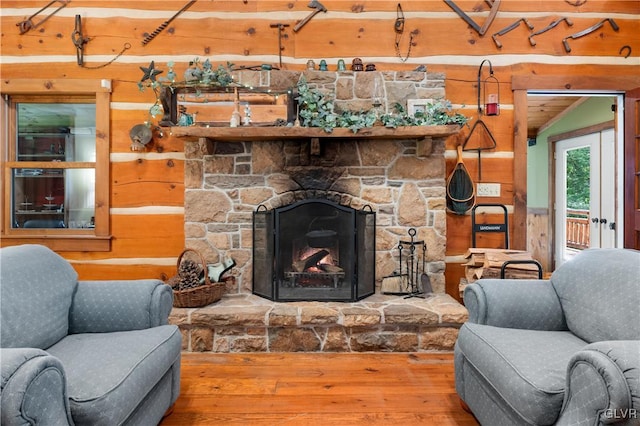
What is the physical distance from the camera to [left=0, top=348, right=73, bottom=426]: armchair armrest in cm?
106

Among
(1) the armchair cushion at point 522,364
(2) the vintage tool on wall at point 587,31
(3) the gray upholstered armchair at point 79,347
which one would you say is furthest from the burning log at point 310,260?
(2) the vintage tool on wall at point 587,31

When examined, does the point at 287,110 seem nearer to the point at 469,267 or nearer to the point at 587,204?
the point at 469,267

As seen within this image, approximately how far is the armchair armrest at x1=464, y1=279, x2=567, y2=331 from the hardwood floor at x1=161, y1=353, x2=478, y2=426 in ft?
1.80

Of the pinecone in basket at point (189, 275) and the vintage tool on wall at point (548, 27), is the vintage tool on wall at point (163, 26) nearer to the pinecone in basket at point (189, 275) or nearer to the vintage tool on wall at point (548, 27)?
the pinecone in basket at point (189, 275)

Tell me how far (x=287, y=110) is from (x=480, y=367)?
2296mm

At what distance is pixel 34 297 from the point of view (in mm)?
1703

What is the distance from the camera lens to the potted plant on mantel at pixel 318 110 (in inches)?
117

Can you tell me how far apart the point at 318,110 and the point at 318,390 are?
2.02m

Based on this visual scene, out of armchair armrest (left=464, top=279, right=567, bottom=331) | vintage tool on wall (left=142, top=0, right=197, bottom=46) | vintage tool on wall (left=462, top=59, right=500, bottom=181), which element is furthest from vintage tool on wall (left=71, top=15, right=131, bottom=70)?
armchair armrest (left=464, top=279, right=567, bottom=331)

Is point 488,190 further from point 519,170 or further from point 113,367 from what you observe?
point 113,367

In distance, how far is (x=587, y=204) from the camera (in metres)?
5.18

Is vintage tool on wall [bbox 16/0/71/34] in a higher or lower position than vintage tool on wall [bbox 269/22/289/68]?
higher

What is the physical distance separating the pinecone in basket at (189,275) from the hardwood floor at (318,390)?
494 mm

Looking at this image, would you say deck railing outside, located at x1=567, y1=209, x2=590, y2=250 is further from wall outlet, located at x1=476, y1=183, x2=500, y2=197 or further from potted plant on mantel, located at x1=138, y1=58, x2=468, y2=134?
potted plant on mantel, located at x1=138, y1=58, x2=468, y2=134
